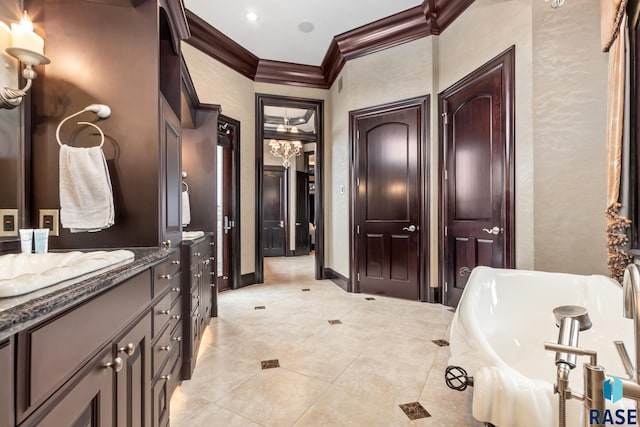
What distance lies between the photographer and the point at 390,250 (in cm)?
399

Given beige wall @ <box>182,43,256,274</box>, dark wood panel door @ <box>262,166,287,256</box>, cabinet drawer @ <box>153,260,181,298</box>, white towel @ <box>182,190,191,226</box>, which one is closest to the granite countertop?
cabinet drawer @ <box>153,260,181,298</box>

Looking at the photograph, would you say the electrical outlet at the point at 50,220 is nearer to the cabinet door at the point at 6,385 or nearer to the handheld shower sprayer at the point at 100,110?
the handheld shower sprayer at the point at 100,110

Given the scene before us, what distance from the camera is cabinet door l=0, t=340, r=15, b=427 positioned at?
1.69 ft

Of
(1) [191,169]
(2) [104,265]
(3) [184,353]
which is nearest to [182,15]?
(1) [191,169]

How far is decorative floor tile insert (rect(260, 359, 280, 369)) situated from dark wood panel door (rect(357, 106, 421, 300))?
2121 millimetres

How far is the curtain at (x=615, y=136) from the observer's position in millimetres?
1939

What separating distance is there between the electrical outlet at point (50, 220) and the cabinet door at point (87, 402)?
0.90 metres

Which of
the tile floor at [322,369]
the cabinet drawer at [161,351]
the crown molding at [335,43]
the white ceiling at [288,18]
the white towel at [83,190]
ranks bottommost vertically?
the tile floor at [322,369]

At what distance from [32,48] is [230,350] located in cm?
220

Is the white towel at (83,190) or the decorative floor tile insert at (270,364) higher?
the white towel at (83,190)

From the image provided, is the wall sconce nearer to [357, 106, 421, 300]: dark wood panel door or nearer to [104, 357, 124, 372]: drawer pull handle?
[104, 357, 124, 372]: drawer pull handle

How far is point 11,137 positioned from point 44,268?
687mm

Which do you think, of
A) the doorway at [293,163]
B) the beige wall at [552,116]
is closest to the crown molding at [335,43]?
the beige wall at [552,116]

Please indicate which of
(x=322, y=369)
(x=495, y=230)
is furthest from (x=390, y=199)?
(x=322, y=369)
